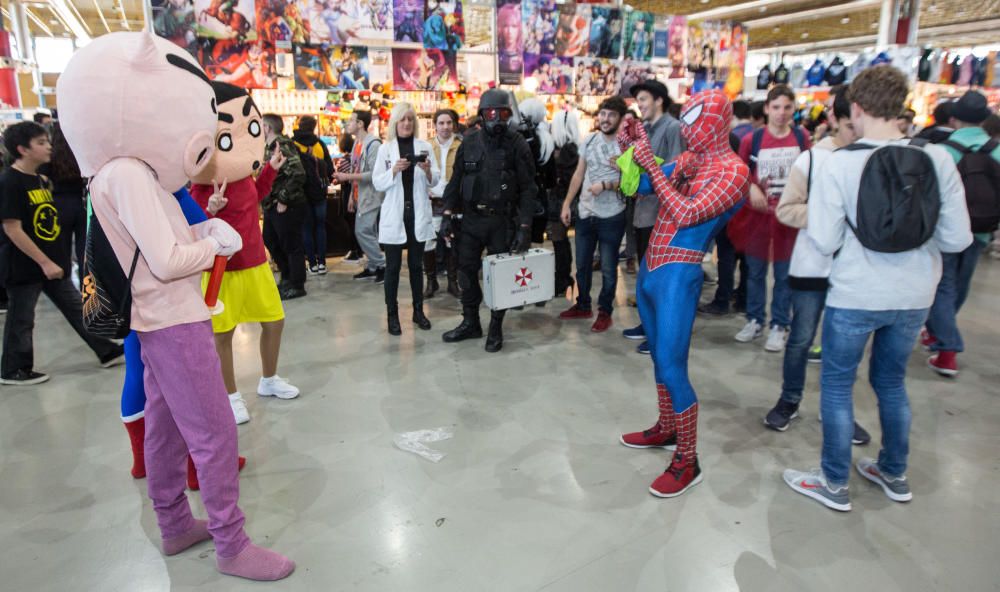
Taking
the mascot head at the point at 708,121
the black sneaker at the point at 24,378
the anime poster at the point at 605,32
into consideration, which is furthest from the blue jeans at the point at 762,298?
the anime poster at the point at 605,32

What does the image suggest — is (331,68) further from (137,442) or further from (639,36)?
(137,442)

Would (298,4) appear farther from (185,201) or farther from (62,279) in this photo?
(185,201)

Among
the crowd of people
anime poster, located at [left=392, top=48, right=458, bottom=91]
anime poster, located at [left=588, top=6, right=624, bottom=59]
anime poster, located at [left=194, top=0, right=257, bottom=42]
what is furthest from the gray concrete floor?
anime poster, located at [left=588, top=6, right=624, bottom=59]

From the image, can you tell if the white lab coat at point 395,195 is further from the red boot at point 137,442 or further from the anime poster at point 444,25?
the anime poster at point 444,25

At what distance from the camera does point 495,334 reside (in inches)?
166

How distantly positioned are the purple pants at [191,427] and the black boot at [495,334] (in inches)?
91.7

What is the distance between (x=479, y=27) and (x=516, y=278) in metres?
5.09

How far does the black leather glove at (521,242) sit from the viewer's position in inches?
162

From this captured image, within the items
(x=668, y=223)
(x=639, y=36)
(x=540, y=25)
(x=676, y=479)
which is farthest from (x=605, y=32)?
(x=676, y=479)

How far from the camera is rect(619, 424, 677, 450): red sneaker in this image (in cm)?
284

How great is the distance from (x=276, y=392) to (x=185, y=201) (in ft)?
5.42

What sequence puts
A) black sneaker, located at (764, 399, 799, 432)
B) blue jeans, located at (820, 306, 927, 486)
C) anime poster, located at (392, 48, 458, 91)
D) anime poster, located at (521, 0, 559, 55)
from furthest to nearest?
anime poster, located at (521, 0, 559, 55) → anime poster, located at (392, 48, 458, 91) → black sneaker, located at (764, 399, 799, 432) → blue jeans, located at (820, 306, 927, 486)

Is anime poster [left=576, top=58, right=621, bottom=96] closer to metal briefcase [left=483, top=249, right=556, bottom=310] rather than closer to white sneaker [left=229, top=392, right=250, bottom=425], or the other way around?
metal briefcase [left=483, top=249, right=556, bottom=310]

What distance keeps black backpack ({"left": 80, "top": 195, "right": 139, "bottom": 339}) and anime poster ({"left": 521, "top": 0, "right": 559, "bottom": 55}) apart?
24.3 feet
